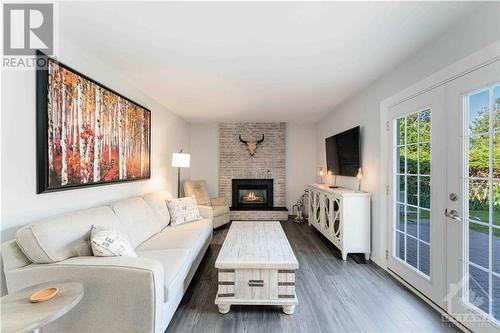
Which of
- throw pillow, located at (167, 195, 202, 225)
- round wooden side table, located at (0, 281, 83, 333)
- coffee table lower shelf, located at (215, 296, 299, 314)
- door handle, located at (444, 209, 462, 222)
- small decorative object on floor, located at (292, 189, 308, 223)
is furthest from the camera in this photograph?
small decorative object on floor, located at (292, 189, 308, 223)

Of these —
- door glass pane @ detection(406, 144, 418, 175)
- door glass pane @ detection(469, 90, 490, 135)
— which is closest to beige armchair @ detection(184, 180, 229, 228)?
door glass pane @ detection(406, 144, 418, 175)

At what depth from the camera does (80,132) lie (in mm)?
2074

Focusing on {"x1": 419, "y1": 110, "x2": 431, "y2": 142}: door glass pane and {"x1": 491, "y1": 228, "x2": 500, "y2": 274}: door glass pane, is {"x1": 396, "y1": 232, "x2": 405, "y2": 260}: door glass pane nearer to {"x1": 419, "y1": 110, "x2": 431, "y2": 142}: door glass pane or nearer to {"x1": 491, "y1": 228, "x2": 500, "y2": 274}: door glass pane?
{"x1": 491, "y1": 228, "x2": 500, "y2": 274}: door glass pane

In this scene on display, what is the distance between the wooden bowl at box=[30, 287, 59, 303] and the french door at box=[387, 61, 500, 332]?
2.79m

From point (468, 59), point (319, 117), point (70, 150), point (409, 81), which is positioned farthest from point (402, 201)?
point (70, 150)

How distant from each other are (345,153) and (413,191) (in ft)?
4.89

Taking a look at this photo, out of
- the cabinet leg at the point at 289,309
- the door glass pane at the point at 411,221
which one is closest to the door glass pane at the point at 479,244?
the door glass pane at the point at 411,221

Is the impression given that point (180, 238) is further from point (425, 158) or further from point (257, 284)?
point (425, 158)

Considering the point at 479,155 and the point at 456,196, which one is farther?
the point at 456,196

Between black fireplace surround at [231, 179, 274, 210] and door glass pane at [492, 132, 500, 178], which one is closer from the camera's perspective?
door glass pane at [492, 132, 500, 178]

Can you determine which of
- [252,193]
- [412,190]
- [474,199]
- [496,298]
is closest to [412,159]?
[412,190]

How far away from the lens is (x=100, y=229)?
1752 millimetres

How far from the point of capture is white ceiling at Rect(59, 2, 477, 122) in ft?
5.16

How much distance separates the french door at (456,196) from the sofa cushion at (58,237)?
116 inches
